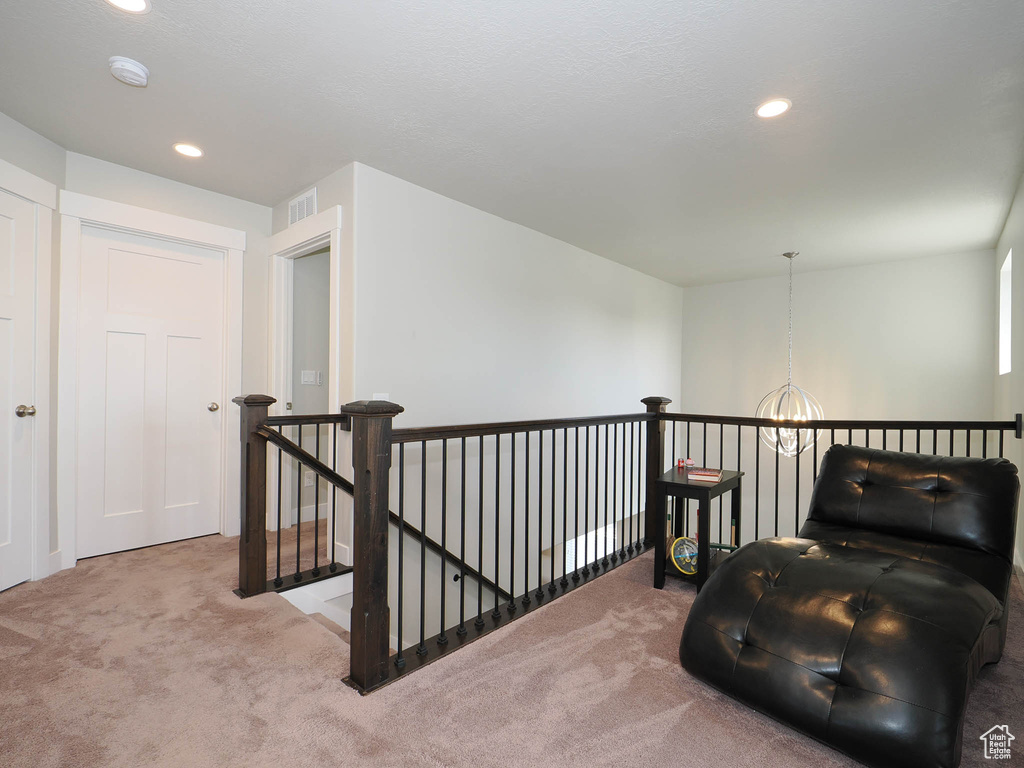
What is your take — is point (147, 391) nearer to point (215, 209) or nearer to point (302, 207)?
point (215, 209)

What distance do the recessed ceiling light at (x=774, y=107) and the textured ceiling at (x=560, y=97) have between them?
51 mm

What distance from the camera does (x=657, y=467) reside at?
134 inches

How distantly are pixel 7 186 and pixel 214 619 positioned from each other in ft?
7.88

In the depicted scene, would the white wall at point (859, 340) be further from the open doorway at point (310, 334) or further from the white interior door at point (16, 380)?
the white interior door at point (16, 380)

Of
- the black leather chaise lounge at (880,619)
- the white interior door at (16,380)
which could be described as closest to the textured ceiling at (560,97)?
the white interior door at (16,380)

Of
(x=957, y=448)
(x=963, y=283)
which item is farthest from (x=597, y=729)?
(x=963, y=283)

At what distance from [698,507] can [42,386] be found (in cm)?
365

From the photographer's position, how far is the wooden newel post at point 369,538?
1.83 metres

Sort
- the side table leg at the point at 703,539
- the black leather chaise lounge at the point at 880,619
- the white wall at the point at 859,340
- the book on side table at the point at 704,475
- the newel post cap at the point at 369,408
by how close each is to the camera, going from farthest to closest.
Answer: the white wall at the point at 859,340, the book on side table at the point at 704,475, the side table leg at the point at 703,539, the newel post cap at the point at 369,408, the black leather chaise lounge at the point at 880,619

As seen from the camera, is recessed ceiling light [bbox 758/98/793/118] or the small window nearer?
recessed ceiling light [bbox 758/98/793/118]

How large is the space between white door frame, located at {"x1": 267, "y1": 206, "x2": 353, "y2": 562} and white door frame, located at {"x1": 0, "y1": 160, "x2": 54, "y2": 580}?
122 cm

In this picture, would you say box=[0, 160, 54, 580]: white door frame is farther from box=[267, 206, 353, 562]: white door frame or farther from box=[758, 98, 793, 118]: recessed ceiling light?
box=[758, 98, 793, 118]: recessed ceiling light

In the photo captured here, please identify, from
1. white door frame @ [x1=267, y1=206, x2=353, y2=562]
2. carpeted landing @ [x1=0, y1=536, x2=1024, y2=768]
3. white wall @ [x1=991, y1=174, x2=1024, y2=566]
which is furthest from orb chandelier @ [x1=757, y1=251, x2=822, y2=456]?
white door frame @ [x1=267, y1=206, x2=353, y2=562]

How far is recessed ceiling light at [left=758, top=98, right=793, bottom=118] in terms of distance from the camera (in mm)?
2438
